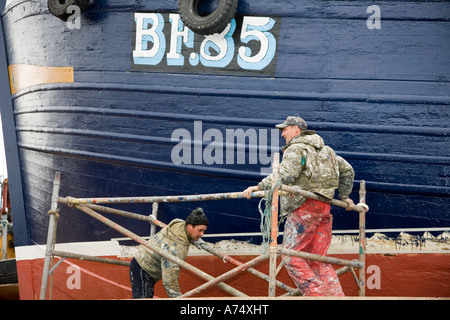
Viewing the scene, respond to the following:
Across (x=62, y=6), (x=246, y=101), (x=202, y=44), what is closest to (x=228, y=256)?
(x=246, y=101)

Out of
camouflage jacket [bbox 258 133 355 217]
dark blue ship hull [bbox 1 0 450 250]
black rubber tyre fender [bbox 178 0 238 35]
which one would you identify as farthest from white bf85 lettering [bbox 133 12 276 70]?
camouflage jacket [bbox 258 133 355 217]

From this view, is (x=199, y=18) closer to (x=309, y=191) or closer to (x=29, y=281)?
(x=309, y=191)

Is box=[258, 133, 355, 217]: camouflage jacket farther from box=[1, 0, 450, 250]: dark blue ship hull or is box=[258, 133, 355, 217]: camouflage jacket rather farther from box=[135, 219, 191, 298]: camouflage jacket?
box=[135, 219, 191, 298]: camouflage jacket

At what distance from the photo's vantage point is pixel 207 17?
4465mm

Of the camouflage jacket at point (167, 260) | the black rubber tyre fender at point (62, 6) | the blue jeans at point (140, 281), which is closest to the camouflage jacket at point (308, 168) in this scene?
the camouflage jacket at point (167, 260)

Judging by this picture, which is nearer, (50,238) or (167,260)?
(167,260)

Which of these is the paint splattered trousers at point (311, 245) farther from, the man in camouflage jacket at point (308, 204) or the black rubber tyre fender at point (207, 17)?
the black rubber tyre fender at point (207, 17)

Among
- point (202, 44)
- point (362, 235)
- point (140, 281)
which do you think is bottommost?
point (140, 281)

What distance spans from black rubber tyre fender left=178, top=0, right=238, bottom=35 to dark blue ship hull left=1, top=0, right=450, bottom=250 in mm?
161

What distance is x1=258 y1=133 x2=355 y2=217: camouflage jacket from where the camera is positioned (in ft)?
12.1

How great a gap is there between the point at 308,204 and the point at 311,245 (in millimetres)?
341

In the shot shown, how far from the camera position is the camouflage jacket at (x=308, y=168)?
12.1 ft

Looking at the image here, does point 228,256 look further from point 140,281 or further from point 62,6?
point 62,6

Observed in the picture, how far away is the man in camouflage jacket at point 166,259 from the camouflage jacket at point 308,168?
0.67 meters
